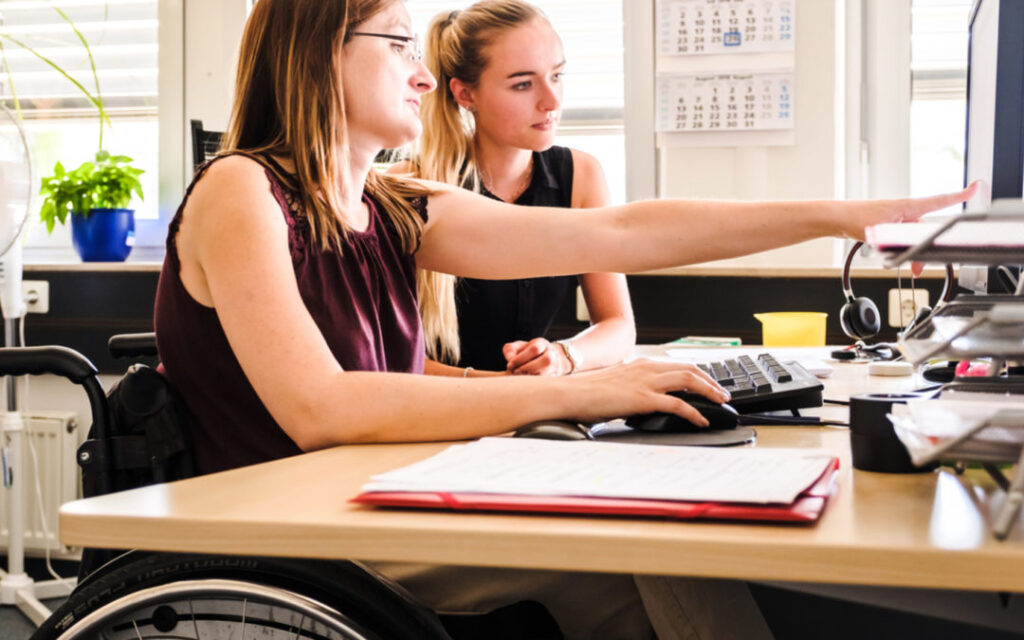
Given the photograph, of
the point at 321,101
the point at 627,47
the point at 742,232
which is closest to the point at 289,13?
the point at 321,101

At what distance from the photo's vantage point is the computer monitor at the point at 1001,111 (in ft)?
3.51

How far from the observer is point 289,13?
120 cm

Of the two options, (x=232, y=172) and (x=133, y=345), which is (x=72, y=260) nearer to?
(x=133, y=345)

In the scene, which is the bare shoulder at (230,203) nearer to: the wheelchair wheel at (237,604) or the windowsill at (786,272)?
the wheelchair wheel at (237,604)

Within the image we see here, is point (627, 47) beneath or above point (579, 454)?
above

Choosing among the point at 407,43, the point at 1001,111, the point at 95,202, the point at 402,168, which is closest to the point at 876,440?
the point at 1001,111

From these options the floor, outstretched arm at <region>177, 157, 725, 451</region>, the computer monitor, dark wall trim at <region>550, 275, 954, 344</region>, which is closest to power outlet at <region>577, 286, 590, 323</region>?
dark wall trim at <region>550, 275, 954, 344</region>

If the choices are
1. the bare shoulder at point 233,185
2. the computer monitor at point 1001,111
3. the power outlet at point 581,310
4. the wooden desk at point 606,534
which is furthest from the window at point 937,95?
the wooden desk at point 606,534

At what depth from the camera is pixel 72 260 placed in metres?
3.25

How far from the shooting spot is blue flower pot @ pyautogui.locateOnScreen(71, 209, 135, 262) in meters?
2.96

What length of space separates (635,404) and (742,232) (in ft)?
1.36

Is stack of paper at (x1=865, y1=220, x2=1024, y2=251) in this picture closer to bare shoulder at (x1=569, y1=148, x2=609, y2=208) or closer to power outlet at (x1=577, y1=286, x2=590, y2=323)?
bare shoulder at (x1=569, y1=148, x2=609, y2=208)

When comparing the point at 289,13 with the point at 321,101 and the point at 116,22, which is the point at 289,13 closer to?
the point at 321,101

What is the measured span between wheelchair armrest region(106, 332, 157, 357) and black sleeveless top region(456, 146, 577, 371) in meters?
0.67
